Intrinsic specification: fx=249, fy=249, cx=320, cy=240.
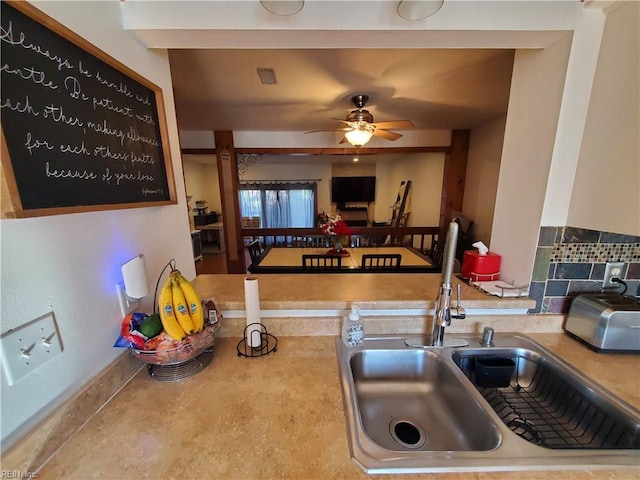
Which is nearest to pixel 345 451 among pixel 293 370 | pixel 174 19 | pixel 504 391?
pixel 293 370

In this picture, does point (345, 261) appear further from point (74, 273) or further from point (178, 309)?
point (74, 273)

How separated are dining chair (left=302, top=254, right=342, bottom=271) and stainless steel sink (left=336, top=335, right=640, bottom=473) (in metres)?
1.52

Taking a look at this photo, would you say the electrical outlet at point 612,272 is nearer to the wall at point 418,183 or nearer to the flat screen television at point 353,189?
the wall at point 418,183

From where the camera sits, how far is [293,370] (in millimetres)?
825

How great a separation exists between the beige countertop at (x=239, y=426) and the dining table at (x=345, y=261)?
1.63 metres

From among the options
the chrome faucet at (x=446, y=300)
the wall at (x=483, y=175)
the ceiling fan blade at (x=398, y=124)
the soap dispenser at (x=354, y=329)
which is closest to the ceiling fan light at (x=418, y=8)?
the chrome faucet at (x=446, y=300)

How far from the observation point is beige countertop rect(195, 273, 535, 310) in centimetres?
100

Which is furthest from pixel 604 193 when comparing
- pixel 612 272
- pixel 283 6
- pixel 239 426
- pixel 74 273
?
pixel 74 273

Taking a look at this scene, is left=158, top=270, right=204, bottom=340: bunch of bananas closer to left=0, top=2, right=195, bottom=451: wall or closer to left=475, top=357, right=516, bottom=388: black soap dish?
left=0, top=2, right=195, bottom=451: wall

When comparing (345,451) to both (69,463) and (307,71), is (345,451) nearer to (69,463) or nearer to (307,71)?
(69,463)

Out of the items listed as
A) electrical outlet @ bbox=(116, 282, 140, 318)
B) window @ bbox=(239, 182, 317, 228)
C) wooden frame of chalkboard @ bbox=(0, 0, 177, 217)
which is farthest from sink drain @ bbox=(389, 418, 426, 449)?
window @ bbox=(239, 182, 317, 228)

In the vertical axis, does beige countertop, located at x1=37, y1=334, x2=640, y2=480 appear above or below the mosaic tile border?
below

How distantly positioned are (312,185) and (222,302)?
5.81 m

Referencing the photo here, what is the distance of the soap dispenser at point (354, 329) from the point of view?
36.3 inches
